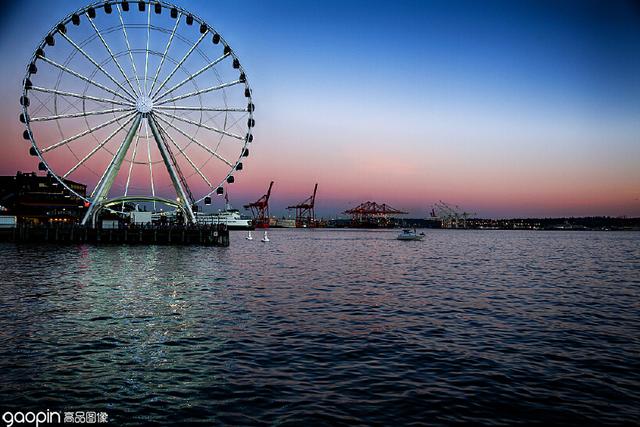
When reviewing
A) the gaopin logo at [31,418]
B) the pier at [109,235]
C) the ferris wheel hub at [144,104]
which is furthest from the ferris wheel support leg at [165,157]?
the gaopin logo at [31,418]

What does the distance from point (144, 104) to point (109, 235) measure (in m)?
26.2

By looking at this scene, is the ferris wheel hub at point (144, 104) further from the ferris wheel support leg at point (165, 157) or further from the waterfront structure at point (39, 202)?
the waterfront structure at point (39, 202)

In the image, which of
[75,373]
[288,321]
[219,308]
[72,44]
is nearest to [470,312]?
[288,321]

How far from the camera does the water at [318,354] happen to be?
11250 millimetres

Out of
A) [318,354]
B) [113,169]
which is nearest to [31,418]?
[318,354]

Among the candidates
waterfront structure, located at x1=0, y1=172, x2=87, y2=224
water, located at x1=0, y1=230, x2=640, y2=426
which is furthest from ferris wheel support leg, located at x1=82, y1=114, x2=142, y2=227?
waterfront structure, located at x1=0, y1=172, x2=87, y2=224

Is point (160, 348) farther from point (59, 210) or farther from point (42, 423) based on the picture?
point (59, 210)

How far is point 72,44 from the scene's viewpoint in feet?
189

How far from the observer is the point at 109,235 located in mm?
77812

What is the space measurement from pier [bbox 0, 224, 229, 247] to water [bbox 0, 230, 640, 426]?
4682 centimetres

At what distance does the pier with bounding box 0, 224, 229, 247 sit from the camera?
7731 cm

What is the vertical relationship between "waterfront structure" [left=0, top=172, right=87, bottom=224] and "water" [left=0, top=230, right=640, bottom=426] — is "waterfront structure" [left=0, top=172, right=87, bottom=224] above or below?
above

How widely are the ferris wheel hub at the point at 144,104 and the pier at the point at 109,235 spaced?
23.5m

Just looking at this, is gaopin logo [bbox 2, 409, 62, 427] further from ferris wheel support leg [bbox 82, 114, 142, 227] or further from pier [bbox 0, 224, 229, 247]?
pier [bbox 0, 224, 229, 247]
